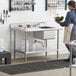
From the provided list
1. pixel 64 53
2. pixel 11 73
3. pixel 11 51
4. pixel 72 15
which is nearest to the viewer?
pixel 11 73

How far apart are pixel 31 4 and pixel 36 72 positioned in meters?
2.28

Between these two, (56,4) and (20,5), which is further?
(56,4)

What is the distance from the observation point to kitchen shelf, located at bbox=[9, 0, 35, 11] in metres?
8.54

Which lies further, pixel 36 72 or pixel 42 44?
pixel 42 44

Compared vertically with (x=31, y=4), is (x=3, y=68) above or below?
below

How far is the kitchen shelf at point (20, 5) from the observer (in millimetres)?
8545

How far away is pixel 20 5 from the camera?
8.67 m

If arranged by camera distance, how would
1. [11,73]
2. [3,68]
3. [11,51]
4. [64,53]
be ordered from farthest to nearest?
[64,53] < [11,51] < [3,68] < [11,73]

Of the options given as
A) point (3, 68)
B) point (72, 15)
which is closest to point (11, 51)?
point (3, 68)

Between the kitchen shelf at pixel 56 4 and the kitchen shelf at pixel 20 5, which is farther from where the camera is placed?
the kitchen shelf at pixel 56 4

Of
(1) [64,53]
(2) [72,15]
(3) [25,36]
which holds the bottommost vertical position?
(1) [64,53]

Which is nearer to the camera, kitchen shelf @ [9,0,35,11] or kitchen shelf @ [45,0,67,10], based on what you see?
kitchen shelf @ [9,0,35,11]

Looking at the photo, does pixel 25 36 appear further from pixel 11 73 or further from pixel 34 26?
pixel 11 73

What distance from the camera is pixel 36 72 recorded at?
23.6 ft
